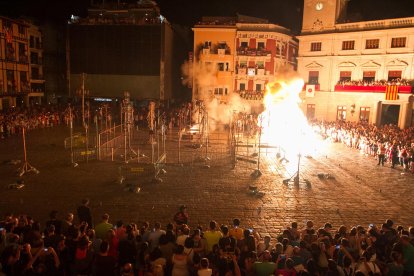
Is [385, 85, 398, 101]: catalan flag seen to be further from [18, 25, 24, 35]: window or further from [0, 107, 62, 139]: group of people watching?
[18, 25, 24, 35]: window

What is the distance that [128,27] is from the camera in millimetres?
46844

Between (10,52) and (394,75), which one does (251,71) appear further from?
(10,52)

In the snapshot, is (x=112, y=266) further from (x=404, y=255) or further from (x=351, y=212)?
(x=351, y=212)

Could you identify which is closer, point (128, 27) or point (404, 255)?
point (404, 255)

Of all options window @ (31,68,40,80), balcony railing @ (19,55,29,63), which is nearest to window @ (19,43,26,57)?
balcony railing @ (19,55,29,63)

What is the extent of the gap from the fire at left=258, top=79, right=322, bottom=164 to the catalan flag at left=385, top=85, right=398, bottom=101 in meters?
9.17

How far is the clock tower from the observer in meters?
43.2

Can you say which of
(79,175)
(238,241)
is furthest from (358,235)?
(79,175)

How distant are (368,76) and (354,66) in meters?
2.07

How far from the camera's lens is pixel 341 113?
1709 inches

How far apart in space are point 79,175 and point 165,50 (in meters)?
32.5

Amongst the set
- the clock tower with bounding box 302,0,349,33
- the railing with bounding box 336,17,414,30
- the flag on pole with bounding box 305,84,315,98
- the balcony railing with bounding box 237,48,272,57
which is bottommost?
the flag on pole with bounding box 305,84,315,98

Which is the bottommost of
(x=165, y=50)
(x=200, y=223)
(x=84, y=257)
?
(x=200, y=223)

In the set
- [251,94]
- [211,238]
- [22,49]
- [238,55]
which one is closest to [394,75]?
[251,94]
